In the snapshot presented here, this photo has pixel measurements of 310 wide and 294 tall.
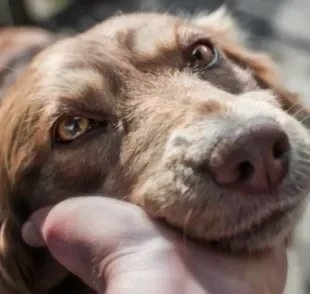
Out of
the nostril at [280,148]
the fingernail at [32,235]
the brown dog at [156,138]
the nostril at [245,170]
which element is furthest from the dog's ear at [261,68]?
the fingernail at [32,235]

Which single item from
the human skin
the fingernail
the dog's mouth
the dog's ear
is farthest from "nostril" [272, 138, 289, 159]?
the fingernail

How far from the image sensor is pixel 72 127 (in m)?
1.82

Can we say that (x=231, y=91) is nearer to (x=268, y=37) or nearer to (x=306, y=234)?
(x=306, y=234)

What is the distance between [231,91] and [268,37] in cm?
182

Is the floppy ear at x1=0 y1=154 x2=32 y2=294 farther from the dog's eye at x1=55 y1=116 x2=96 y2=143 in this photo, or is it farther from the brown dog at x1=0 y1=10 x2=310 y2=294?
the dog's eye at x1=55 y1=116 x2=96 y2=143

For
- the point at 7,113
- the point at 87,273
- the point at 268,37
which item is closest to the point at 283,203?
the point at 87,273

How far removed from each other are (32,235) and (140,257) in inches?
19.1

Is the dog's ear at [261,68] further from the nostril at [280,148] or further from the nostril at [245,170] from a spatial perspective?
the nostril at [245,170]

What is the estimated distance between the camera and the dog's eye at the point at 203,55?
200cm

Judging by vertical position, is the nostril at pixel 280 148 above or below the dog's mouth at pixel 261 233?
above

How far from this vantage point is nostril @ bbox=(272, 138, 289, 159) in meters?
1.47

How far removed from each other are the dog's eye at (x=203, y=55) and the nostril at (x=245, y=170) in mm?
634

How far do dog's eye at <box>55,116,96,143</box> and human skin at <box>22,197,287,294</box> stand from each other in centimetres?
22

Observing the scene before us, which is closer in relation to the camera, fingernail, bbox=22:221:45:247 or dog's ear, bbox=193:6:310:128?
fingernail, bbox=22:221:45:247
